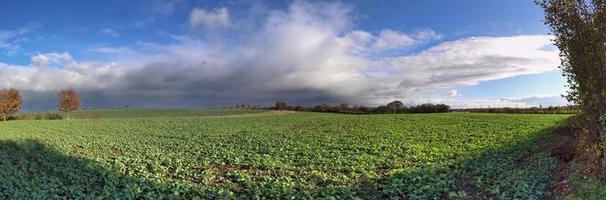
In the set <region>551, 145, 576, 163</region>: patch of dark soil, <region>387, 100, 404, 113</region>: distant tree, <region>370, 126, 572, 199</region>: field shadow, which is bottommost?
<region>370, 126, 572, 199</region>: field shadow

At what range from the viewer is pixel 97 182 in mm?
16641

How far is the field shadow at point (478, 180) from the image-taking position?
1498 centimetres

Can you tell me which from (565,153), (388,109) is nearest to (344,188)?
(565,153)

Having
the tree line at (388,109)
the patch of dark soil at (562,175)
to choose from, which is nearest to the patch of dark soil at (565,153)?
the patch of dark soil at (562,175)

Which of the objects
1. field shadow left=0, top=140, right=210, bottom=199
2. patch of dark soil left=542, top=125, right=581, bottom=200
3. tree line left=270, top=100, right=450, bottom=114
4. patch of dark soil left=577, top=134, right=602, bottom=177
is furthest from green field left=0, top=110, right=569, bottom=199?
tree line left=270, top=100, right=450, bottom=114

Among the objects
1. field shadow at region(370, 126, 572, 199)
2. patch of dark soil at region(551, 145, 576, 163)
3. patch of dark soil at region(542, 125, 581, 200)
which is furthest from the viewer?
patch of dark soil at region(551, 145, 576, 163)

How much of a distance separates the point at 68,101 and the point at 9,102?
1054 centimetres

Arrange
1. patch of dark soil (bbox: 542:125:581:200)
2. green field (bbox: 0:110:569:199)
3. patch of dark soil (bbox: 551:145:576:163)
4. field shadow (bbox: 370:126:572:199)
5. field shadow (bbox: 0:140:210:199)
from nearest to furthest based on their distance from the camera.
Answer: field shadow (bbox: 0:140:210:199), patch of dark soil (bbox: 542:125:581:200), field shadow (bbox: 370:126:572:199), green field (bbox: 0:110:569:199), patch of dark soil (bbox: 551:145:576:163)

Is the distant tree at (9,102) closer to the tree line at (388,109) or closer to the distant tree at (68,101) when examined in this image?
the distant tree at (68,101)

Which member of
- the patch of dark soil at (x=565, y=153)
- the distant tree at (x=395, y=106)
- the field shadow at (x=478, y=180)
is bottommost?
the field shadow at (x=478, y=180)

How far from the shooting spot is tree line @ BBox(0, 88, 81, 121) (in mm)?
86750

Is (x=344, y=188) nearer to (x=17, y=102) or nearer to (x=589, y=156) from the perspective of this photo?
(x=589, y=156)

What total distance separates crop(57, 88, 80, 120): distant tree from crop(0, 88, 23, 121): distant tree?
7.41m

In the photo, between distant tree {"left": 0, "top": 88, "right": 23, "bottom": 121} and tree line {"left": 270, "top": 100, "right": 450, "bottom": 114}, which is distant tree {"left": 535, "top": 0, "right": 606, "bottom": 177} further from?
distant tree {"left": 0, "top": 88, "right": 23, "bottom": 121}
